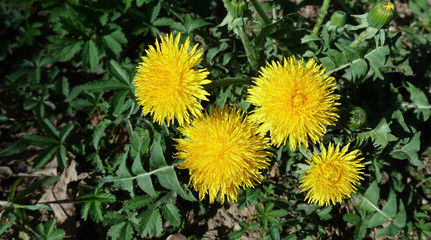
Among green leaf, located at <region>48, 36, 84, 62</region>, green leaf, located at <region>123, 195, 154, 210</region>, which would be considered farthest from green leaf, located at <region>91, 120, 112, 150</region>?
green leaf, located at <region>48, 36, 84, 62</region>

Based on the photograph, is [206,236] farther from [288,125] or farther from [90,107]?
[90,107]

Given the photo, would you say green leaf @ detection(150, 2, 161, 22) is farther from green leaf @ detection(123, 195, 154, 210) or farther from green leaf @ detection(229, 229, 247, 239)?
green leaf @ detection(229, 229, 247, 239)

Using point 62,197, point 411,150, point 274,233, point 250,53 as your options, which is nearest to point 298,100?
point 250,53

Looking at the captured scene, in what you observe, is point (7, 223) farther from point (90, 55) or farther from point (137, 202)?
point (90, 55)

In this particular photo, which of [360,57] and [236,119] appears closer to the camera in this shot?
[236,119]

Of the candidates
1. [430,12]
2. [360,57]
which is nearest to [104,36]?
[360,57]

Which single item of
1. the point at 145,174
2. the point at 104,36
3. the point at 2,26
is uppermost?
the point at 2,26
